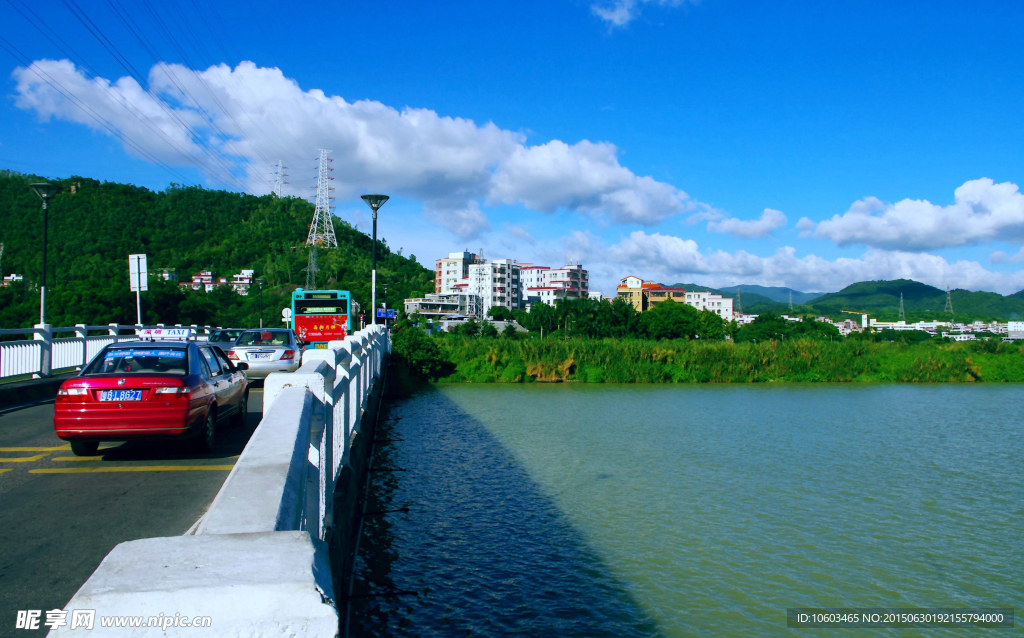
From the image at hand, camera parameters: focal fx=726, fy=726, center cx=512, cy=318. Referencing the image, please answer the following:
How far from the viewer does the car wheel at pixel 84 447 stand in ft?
29.2

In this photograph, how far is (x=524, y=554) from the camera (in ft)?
26.1

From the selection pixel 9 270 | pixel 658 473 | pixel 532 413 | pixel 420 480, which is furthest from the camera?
pixel 9 270

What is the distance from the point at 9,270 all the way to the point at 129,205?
20.3 m

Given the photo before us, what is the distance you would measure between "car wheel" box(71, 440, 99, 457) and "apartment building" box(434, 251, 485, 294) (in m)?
172

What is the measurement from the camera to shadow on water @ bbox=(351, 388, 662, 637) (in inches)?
245

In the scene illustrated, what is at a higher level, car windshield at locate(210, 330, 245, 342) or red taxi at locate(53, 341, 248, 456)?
car windshield at locate(210, 330, 245, 342)

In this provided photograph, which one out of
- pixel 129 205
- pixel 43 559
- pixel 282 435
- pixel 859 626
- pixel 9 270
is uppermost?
pixel 129 205

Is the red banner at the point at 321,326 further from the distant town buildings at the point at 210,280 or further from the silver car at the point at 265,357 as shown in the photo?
the distant town buildings at the point at 210,280

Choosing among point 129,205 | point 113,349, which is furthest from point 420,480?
point 129,205

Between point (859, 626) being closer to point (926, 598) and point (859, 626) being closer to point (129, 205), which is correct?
point (926, 598)

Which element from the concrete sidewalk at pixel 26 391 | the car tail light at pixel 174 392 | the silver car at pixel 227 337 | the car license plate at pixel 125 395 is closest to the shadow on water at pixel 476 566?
the car tail light at pixel 174 392

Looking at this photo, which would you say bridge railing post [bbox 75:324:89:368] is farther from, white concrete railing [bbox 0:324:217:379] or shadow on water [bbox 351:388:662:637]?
shadow on water [bbox 351:388:662:637]

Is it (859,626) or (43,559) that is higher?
(43,559)

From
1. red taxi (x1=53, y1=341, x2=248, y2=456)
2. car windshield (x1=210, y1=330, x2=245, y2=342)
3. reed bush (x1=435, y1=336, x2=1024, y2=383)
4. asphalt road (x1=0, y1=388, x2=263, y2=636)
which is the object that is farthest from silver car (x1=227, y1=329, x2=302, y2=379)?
reed bush (x1=435, y1=336, x2=1024, y2=383)
